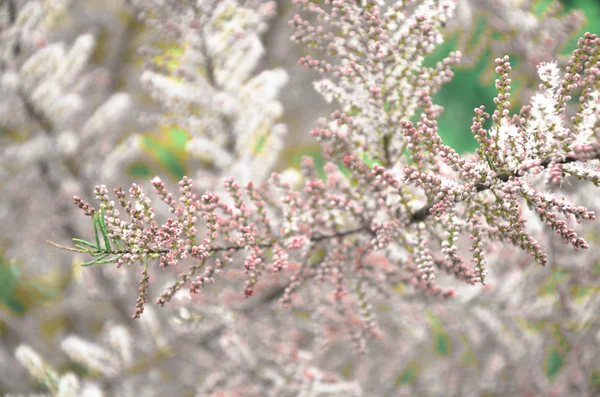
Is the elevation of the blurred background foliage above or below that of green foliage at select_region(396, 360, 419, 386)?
above

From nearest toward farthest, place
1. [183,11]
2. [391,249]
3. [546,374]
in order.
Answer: [391,249], [183,11], [546,374]

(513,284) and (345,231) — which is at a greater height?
(345,231)

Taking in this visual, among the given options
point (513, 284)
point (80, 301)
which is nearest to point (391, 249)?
point (513, 284)

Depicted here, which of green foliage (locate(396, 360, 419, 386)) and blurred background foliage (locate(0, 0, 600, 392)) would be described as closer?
blurred background foliage (locate(0, 0, 600, 392))

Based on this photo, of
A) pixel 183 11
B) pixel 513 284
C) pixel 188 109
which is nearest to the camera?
pixel 183 11

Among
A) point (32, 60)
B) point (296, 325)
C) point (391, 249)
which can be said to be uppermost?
point (32, 60)

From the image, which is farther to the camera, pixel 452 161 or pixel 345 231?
pixel 345 231

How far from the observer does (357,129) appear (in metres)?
0.90

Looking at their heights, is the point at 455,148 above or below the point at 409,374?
above

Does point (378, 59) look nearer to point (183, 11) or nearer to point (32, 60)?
point (183, 11)

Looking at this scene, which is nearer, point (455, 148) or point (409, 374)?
point (455, 148)

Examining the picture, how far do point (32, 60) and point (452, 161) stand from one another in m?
1.17

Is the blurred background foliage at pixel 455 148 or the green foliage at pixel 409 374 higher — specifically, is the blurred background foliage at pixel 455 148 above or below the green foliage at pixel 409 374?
above

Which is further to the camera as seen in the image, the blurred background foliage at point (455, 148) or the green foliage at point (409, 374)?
the green foliage at point (409, 374)
